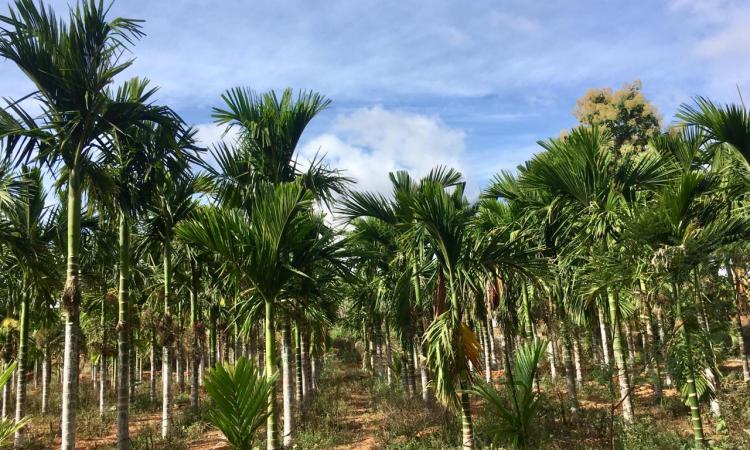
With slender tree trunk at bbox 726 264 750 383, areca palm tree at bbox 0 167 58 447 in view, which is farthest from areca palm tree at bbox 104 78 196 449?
slender tree trunk at bbox 726 264 750 383

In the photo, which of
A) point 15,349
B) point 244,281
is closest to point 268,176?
point 244,281

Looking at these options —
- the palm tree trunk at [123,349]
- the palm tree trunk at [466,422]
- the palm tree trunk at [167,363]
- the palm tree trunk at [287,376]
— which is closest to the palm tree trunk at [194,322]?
the palm tree trunk at [167,363]

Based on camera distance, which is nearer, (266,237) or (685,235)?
(685,235)

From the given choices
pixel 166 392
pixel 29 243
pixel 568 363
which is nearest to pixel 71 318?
pixel 29 243

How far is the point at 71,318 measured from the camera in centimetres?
729

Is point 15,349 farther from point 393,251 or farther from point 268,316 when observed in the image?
point 268,316

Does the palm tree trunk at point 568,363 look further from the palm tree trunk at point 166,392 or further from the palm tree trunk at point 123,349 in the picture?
the palm tree trunk at point 166,392

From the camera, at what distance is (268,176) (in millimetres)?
10367

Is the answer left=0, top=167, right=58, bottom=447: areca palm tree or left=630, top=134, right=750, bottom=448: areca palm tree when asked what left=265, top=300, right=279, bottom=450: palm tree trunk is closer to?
left=0, top=167, right=58, bottom=447: areca palm tree

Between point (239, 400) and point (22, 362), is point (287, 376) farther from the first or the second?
point (22, 362)

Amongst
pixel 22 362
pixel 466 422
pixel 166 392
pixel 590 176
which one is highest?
pixel 590 176

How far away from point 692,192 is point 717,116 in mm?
1981

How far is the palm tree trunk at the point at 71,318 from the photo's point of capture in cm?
712

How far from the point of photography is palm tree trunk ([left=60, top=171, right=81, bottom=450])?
712 cm
